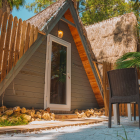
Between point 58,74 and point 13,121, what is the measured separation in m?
2.20

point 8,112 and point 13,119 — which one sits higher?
point 8,112

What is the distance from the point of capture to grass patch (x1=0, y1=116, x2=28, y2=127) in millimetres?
3104

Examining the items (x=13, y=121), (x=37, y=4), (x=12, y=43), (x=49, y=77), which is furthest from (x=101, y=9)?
(x=13, y=121)

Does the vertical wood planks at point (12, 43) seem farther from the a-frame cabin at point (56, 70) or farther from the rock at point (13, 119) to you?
the rock at point (13, 119)

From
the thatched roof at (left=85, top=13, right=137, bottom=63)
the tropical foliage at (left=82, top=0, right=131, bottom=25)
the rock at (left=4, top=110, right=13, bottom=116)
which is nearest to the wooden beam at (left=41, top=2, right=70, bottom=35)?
the rock at (left=4, top=110, right=13, bottom=116)

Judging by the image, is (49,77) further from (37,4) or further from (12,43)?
(37,4)

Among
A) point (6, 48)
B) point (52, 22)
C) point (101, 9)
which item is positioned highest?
point (101, 9)

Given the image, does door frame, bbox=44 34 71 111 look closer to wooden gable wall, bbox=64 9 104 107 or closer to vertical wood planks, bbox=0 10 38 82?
wooden gable wall, bbox=64 9 104 107

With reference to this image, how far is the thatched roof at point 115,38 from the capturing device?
722 centimetres

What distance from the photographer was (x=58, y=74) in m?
5.16

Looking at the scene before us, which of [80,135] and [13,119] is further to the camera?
[13,119]

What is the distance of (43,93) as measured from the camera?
4.62m

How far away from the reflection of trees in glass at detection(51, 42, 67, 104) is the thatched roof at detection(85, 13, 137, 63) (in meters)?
2.70

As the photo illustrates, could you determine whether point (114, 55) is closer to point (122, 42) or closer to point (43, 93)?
point (122, 42)
